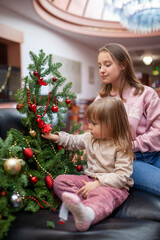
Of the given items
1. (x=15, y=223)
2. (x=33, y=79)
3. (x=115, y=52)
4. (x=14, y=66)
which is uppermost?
(x=14, y=66)

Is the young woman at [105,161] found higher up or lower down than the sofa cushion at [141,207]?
higher up

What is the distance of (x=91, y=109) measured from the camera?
118cm

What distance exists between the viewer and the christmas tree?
0.96m

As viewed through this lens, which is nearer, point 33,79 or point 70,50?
point 33,79

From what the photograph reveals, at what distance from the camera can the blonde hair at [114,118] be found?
1153 millimetres

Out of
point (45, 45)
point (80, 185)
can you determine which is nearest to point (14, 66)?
point (45, 45)

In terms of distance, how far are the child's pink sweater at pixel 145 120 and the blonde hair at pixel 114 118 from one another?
250 millimetres

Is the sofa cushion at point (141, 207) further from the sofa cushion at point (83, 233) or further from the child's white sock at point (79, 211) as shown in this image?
the child's white sock at point (79, 211)

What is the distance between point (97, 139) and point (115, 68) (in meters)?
0.53

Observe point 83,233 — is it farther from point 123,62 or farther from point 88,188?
point 123,62

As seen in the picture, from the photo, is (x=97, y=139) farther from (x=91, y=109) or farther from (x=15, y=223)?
(x=15, y=223)

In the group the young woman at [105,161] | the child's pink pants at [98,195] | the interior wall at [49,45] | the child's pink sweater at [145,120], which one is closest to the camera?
the child's pink pants at [98,195]

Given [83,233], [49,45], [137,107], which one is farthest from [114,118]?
[49,45]

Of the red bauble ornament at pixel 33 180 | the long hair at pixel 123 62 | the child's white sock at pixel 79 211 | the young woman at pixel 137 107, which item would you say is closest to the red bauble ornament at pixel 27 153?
the red bauble ornament at pixel 33 180
